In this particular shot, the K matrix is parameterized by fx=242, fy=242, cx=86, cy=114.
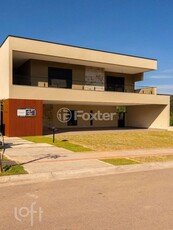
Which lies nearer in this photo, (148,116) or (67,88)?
(67,88)

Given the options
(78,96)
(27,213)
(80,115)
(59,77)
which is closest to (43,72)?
(59,77)

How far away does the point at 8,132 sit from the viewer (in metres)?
18.5

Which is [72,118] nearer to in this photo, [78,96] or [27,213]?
[78,96]

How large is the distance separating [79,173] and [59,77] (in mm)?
17909

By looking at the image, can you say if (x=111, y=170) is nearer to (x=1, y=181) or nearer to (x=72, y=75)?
(x=1, y=181)

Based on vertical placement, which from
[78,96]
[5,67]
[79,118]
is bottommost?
[79,118]

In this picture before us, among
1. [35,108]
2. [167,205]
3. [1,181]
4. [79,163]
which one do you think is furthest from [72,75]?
[167,205]

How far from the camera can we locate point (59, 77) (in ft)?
81.2

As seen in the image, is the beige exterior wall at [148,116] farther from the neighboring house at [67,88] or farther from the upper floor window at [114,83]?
the upper floor window at [114,83]

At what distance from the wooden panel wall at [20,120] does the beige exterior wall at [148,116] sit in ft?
49.4

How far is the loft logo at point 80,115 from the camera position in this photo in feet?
89.2

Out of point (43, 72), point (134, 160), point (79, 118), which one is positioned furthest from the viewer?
point (79, 118)

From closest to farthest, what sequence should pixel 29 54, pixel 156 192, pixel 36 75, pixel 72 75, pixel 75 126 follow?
pixel 156 192 → pixel 29 54 → pixel 36 75 → pixel 72 75 → pixel 75 126

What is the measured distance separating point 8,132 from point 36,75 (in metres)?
7.30
